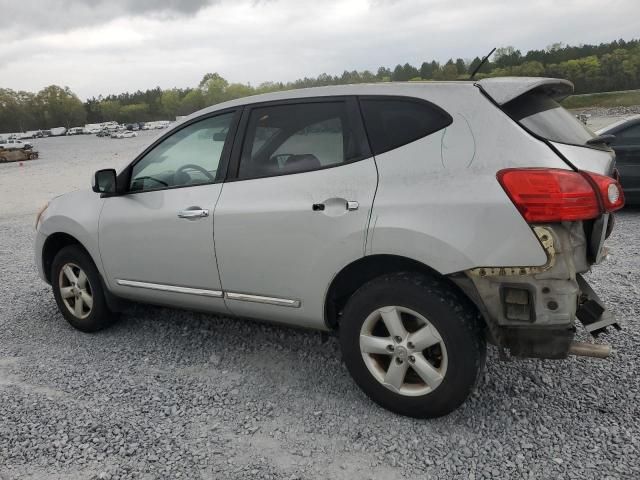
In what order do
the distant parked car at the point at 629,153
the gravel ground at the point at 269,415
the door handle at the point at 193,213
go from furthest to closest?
1. the distant parked car at the point at 629,153
2. the door handle at the point at 193,213
3. the gravel ground at the point at 269,415

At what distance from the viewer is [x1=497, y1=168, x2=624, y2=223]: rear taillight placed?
240 centimetres

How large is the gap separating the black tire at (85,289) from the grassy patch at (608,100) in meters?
77.4

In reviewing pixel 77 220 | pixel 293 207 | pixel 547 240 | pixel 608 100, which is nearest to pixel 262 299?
pixel 293 207

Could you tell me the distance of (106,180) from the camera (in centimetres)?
386

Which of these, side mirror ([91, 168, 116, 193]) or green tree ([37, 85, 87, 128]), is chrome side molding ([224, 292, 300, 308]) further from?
green tree ([37, 85, 87, 128])

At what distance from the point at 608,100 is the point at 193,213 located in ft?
277

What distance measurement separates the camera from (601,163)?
278 cm

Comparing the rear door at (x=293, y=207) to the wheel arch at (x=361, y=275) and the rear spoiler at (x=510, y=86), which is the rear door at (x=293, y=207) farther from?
the rear spoiler at (x=510, y=86)

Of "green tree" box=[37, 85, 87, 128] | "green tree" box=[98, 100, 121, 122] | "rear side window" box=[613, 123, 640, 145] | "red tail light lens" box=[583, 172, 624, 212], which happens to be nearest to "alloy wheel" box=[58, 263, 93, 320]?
"red tail light lens" box=[583, 172, 624, 212]

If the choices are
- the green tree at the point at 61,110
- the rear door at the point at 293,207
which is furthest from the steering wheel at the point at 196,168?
the green tree at the point at 61,110

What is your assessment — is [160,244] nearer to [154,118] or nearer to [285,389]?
[285,389]

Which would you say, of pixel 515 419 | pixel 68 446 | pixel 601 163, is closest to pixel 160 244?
pixel 68 446

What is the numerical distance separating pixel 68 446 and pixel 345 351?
1.55m

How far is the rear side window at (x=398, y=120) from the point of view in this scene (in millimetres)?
2744
